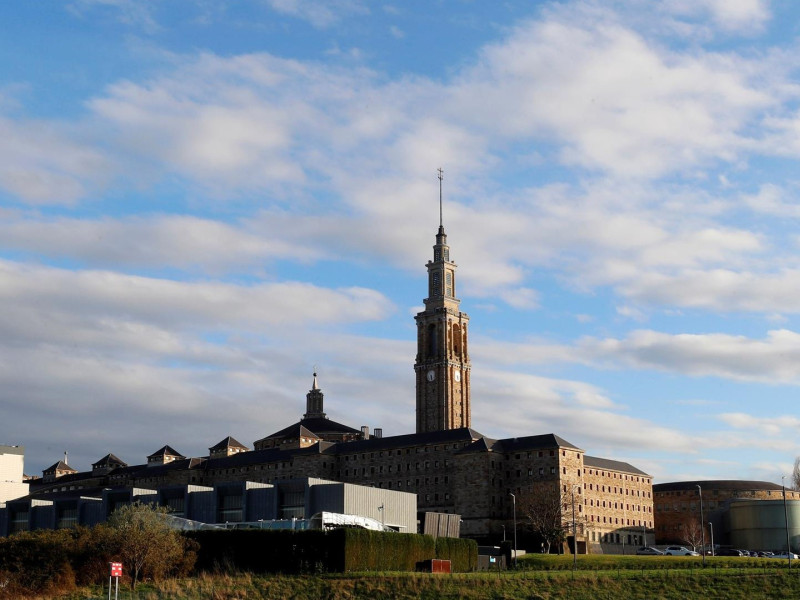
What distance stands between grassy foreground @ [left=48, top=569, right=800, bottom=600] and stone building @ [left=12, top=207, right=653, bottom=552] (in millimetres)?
37743

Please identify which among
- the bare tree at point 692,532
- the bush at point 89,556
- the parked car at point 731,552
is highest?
the bare tree at point 692,532

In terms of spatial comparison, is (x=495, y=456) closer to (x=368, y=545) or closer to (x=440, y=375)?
(x=440, y=375)

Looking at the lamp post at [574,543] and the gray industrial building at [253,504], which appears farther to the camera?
the gray industrial building at [253,504]

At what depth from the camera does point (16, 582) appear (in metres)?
58.9

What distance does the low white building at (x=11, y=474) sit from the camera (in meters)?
131

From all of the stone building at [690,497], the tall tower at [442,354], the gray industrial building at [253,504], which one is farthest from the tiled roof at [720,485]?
the gray industrial building at [253,504]

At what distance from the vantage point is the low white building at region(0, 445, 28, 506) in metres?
131

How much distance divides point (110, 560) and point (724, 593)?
33915 mm

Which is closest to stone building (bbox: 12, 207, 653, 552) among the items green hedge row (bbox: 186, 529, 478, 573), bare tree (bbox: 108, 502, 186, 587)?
green hedge row (bbox: 186, 529, 478, 573)

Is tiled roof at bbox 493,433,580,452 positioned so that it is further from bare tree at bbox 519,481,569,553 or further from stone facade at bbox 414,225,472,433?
stone facade at bbox 414,225,472,433

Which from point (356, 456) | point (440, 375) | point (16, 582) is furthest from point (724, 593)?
point (440, 375)

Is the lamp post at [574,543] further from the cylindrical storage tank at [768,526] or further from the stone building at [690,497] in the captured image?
the stone building at [690,497]

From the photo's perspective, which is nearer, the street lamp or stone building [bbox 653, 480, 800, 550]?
the street lamp

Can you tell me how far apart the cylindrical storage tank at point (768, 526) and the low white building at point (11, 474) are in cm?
8630
